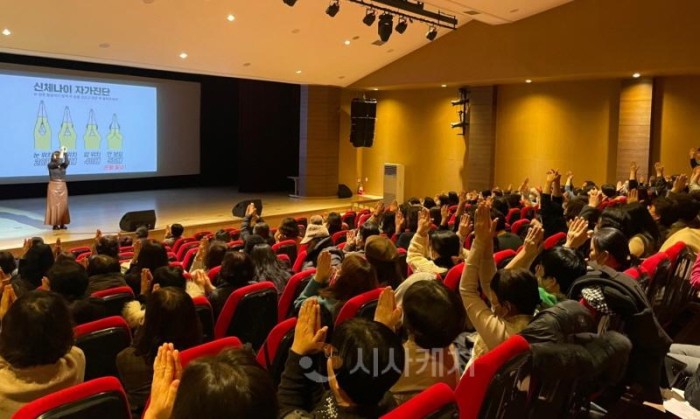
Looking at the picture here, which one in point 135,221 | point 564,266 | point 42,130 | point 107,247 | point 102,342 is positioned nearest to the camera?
point 102,342

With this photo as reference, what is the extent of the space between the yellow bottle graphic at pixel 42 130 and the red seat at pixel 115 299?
9.94 m

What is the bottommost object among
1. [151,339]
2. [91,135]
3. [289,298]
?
[289,298]

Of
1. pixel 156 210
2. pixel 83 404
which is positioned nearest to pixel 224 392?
pixel 83 404

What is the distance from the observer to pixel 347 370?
145 centimetres

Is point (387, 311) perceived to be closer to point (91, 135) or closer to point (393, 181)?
point (393, 181)

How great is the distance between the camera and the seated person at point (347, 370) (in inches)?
57.1

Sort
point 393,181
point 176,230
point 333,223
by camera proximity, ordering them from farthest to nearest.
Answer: point 393,181, point 176,230, point 333,223

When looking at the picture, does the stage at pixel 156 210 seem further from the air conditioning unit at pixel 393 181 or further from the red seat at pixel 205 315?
the red seat at pixel 205 315

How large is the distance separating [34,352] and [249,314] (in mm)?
1213

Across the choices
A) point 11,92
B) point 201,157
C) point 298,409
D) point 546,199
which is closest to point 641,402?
point 298,409

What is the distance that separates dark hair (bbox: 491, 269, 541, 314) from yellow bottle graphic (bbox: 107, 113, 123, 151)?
12219 millimetres

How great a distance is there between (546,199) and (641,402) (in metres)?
2.26

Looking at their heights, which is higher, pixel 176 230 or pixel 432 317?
pixel 432 317

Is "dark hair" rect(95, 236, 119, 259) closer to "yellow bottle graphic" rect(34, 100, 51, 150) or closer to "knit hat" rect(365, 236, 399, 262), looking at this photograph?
"knit hat" rect(365, 236, 399, 262)
